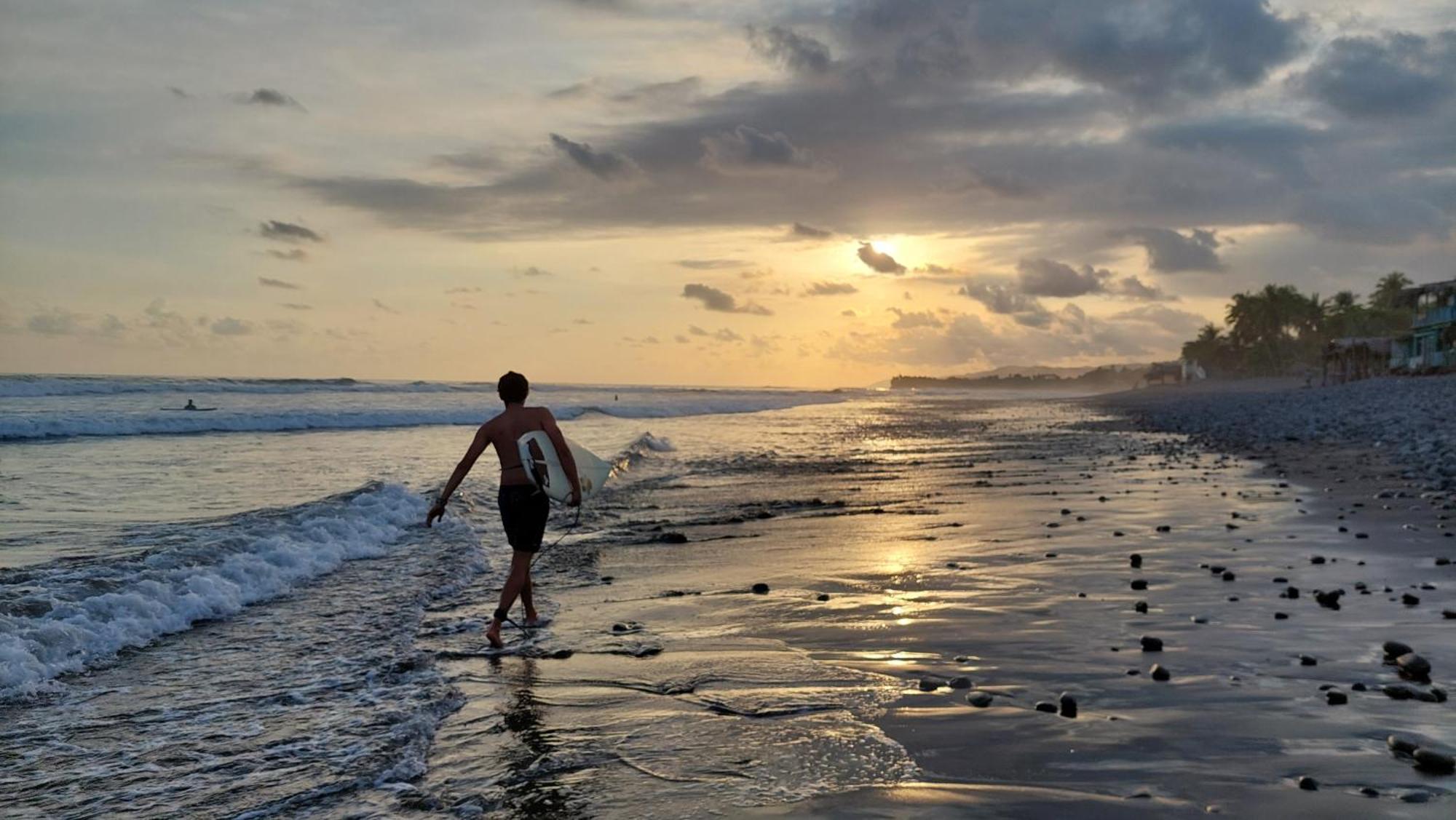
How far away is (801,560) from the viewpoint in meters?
13.0

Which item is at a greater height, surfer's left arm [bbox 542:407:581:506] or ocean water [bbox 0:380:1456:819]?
surfer's left arm [bbox 542:407:581:506]

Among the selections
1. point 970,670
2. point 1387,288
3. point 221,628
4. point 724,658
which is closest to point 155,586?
point 221,628

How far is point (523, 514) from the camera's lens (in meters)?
9.44

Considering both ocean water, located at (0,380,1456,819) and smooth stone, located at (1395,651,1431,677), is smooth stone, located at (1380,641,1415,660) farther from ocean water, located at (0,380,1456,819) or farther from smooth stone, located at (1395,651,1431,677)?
smooth stone, located at (1395,651,1431,677)

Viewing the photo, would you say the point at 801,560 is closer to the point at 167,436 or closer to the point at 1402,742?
the point at 1402,742

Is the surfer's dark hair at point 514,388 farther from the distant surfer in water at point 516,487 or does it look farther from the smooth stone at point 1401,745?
the smooth stone at point 1401,745

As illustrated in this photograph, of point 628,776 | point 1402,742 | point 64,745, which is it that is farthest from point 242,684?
point 1402,742

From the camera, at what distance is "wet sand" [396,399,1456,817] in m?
5.16

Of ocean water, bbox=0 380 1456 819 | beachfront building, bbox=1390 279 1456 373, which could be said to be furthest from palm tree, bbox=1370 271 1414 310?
ocean water, bbox=0 380 1456 819

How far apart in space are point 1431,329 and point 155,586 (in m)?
72.7

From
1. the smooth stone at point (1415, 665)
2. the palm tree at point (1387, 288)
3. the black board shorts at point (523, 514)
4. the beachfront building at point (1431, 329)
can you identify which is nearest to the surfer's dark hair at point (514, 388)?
the black board shorts at point (523, 514)

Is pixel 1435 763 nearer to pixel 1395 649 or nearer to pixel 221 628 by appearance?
pixel 1395 649

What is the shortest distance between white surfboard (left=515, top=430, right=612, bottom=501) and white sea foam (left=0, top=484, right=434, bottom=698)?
3.30 meters

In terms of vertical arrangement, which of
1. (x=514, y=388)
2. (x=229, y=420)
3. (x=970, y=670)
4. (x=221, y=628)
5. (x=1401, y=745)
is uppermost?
(x=514, y=388)
